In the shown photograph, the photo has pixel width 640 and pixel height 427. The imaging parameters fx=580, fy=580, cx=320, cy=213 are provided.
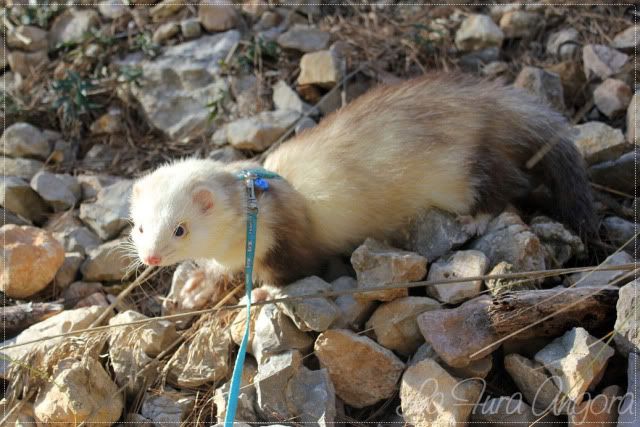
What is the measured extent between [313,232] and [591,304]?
45.6 inches

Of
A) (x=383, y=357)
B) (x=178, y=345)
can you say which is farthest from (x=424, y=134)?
(x=178, y=345)

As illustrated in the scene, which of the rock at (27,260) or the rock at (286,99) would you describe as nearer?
the rock at (27,260)

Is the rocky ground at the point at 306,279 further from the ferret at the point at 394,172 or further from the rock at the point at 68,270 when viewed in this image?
the ferret at the point at 394,172

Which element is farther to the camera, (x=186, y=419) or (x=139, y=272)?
(x=139, y=272)

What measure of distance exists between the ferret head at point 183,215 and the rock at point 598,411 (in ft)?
4.42

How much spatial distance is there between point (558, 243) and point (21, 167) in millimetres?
2857

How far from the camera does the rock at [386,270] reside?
2.10 meters

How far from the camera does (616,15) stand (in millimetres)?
3479

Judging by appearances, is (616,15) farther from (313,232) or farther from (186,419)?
(186,419)

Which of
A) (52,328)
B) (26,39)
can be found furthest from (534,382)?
(26,39)

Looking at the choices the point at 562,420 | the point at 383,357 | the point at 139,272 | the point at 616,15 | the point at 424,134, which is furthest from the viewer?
the point at 616,15

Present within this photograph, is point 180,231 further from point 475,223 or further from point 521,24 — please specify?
point 521,24

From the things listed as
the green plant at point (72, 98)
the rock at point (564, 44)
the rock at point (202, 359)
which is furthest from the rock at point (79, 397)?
the rock at point (564, 44)

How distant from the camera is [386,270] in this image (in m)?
2.15
